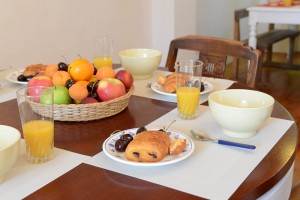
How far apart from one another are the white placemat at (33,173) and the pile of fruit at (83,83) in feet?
0.73

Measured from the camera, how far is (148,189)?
0.76 metres

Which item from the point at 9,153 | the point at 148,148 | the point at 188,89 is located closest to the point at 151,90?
the point at 188,89

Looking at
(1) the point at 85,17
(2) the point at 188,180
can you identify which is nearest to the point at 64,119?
(2) the point at 188,180

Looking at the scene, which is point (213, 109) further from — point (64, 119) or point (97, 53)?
point (97, 53)

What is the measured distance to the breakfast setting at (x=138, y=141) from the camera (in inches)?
30.5

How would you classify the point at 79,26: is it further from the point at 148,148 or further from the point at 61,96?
the point at 148,148

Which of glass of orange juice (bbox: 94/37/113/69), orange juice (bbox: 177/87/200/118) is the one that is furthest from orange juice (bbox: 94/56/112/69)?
orange juice (bbox: 177/87/200/118)

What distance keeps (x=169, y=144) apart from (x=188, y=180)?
0.11 m

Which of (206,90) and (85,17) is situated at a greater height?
(85,17)

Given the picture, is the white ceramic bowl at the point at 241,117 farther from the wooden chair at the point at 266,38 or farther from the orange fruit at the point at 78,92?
the wooden chair at the point at 266,38

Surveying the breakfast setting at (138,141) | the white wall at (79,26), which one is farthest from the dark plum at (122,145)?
the white wall at (79,26)

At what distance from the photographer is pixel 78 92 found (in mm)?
1121

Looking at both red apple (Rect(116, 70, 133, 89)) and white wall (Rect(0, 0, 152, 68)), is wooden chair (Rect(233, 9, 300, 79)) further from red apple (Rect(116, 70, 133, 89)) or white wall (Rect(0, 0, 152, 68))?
red apple (Rect(116, 70, 133, 89))

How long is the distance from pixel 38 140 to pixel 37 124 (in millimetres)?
52
